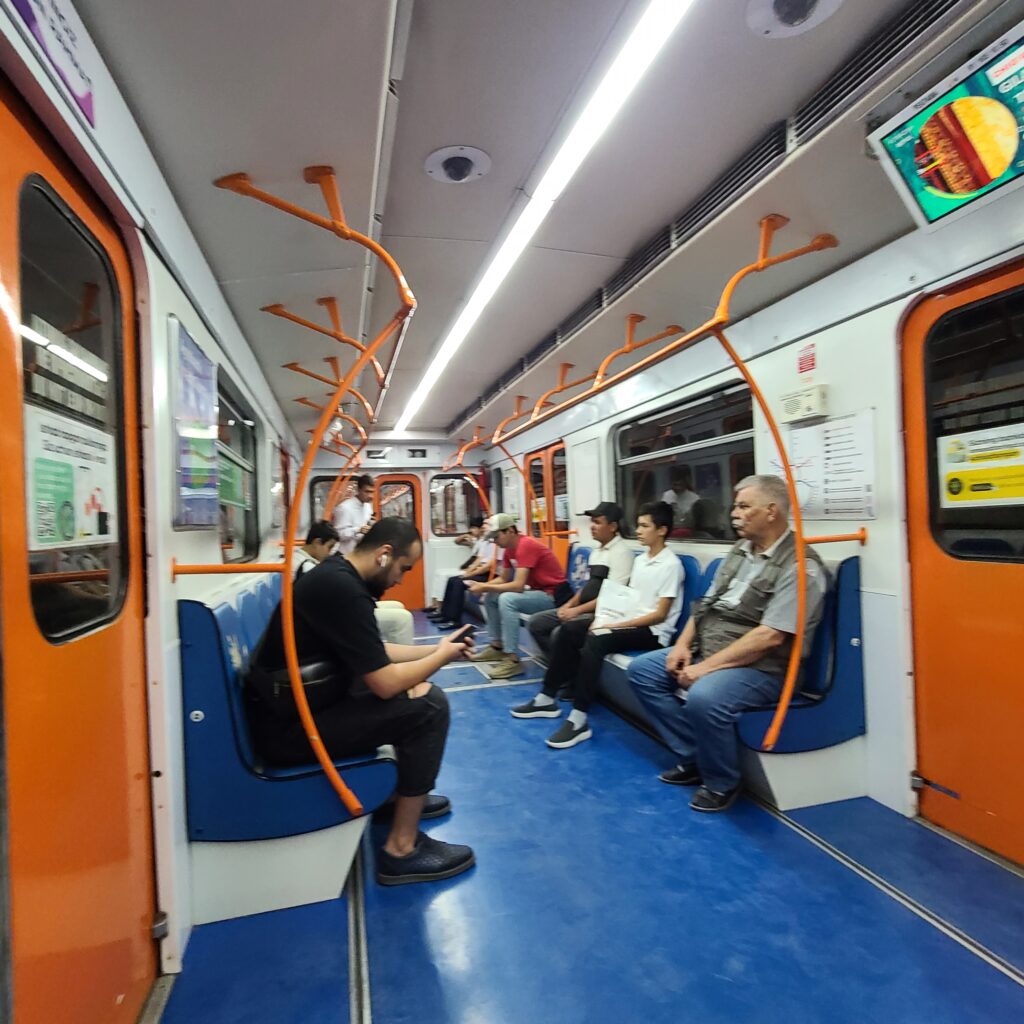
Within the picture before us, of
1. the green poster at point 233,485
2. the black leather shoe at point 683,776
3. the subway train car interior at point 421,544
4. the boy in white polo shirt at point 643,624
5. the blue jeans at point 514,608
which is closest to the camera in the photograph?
the subway train car interior at point 421,544

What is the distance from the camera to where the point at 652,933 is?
6.31 feet

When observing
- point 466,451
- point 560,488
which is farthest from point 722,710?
→ point 466,451

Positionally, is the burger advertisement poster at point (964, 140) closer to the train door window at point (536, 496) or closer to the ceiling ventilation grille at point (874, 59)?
the ceiling ventilation grille at point (874, 59)

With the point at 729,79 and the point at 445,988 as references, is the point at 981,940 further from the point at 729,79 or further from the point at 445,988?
the point at 729,79

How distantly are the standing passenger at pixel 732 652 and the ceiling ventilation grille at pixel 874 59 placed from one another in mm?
1464

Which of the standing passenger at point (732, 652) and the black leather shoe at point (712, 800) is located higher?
the standing passenger at point (732, 652)

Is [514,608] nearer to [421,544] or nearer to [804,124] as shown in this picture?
[421,544]

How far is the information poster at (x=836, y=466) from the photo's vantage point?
2.77 m

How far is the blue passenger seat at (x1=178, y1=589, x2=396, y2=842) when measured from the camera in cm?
196

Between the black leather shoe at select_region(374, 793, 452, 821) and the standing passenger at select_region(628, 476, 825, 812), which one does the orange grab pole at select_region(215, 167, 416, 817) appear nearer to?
the black leather shoe at select_region(374, 793, 452, 821)

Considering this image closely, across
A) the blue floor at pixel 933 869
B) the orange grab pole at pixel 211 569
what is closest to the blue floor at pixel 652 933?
the blue floor at pixel 933 869

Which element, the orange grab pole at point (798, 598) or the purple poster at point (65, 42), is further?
the orange grab pole at point (798, 598)

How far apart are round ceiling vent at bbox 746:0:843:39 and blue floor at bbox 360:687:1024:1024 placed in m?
2.51

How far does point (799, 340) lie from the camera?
317 cm
